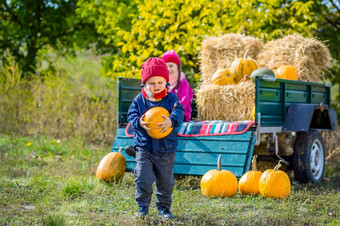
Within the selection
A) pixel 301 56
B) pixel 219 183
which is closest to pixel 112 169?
pixel 219 183

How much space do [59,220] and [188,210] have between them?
4.38 ft

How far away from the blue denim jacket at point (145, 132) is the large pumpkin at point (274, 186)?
4.31ft

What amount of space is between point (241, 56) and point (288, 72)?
40.7 inches

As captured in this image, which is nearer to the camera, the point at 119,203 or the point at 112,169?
the point at 119,203

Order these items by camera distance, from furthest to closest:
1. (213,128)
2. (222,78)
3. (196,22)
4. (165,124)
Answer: (196,22), (222,78), (213,128), (165,124)

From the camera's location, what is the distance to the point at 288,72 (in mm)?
6945

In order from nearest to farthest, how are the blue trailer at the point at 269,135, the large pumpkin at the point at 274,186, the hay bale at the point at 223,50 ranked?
the large pumpkin at the point at 274,186 < the blue trailer at the point at 269,135 < the hay bale at the point at 223,50

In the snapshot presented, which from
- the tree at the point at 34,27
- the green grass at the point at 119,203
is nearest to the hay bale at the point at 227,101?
the green grass at the point at 119,203

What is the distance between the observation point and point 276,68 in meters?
7.43


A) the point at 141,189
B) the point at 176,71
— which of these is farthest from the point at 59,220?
the point at 176,71

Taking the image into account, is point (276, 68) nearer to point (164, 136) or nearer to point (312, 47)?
point (312, 47)

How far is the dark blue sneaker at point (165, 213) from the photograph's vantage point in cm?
391

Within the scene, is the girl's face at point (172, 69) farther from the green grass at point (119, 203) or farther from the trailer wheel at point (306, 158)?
the trailer wheel at point (306, 158)

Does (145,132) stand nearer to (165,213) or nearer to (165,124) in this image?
(165,124)
